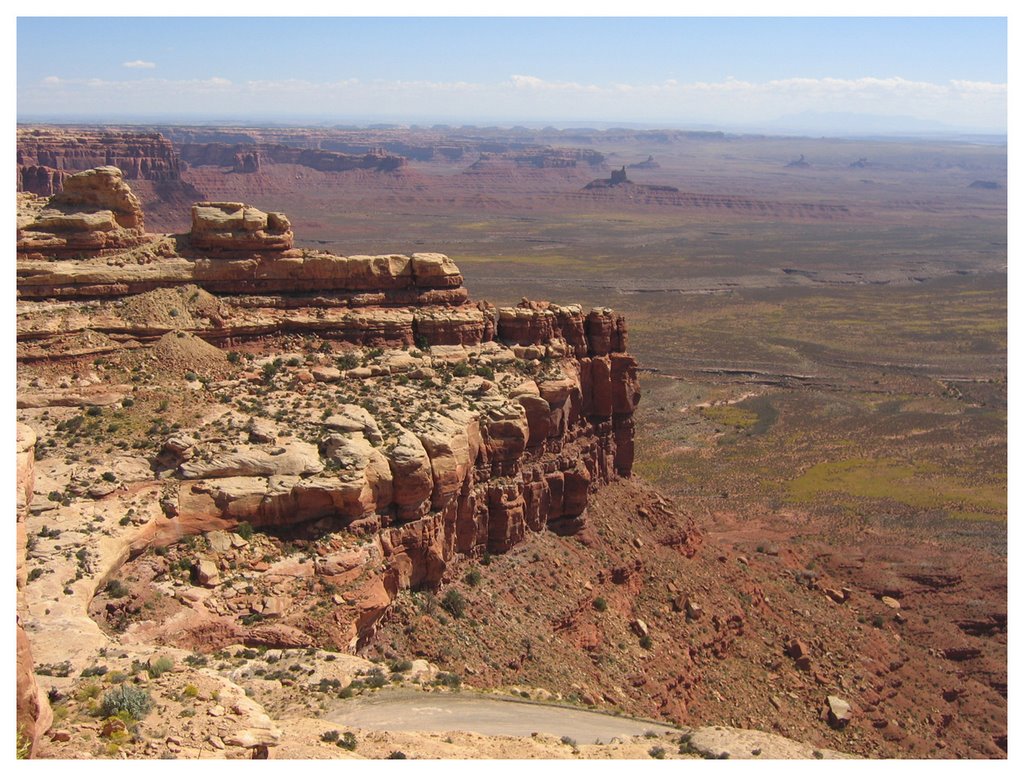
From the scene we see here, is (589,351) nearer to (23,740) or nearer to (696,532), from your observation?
(696,532)

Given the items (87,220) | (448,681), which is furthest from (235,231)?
(448,681)

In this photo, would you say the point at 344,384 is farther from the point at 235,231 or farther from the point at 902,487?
the point at 902,487

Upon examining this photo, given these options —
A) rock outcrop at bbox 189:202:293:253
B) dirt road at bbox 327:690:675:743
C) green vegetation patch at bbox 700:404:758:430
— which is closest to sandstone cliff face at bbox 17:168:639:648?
rock outcrop at bbox 189:202:293:253

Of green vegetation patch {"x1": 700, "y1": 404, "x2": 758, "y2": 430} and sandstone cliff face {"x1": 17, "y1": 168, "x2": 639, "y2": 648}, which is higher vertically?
sandstone cliff face {"x1": 17, "y1": 168, "x2": 639, "y2": 648}

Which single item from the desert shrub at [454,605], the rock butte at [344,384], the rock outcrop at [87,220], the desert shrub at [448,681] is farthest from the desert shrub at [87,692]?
the rock outcrop at [87,220]

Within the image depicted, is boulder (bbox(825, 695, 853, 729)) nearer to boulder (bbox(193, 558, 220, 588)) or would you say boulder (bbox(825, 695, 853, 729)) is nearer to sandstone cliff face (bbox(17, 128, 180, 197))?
boulder (bbox(193, 558, 220, 588))
